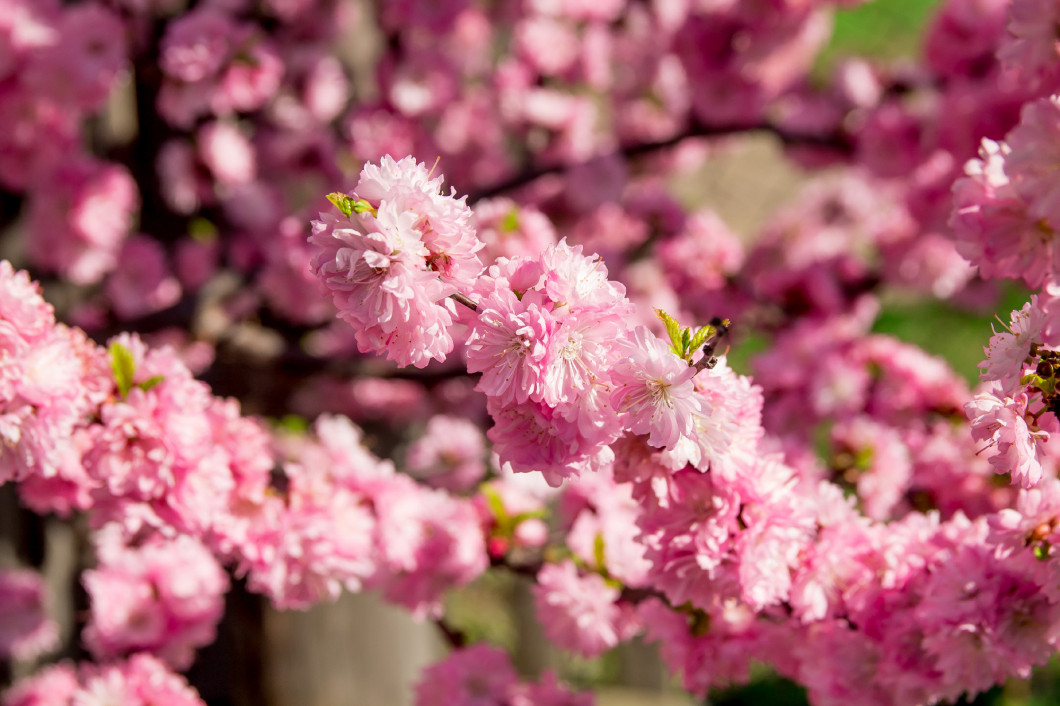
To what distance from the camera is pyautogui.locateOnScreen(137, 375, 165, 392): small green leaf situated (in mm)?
1251

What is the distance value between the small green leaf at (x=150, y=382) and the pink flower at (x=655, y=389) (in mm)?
730

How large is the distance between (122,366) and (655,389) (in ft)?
2.69

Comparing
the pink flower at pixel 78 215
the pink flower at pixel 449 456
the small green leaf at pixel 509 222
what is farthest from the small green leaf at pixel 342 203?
the pink flower at pixel 78 215

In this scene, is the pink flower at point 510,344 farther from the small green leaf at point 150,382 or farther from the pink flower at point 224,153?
the pink flower at point 224,153

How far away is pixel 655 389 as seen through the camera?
0.92 meters

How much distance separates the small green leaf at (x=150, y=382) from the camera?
125 cm

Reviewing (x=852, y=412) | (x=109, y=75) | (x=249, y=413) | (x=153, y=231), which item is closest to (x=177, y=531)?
(x=249, y=413)

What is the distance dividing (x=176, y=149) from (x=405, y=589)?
78.7 inches

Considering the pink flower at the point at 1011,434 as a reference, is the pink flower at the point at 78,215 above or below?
above

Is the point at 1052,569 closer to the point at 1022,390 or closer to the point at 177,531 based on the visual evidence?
the point at 1022,390

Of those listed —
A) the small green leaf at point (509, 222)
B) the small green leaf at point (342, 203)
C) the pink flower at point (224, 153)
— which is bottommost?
the small green leaf at point (342, 203)

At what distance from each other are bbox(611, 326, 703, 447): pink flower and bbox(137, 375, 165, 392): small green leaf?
73cm

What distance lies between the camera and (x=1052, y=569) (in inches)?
41.8

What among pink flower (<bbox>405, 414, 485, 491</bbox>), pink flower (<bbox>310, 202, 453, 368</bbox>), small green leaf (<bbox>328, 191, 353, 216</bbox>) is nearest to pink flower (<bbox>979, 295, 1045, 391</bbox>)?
pink flower (<bbox>310, 202, 453, 368</bbox>)
